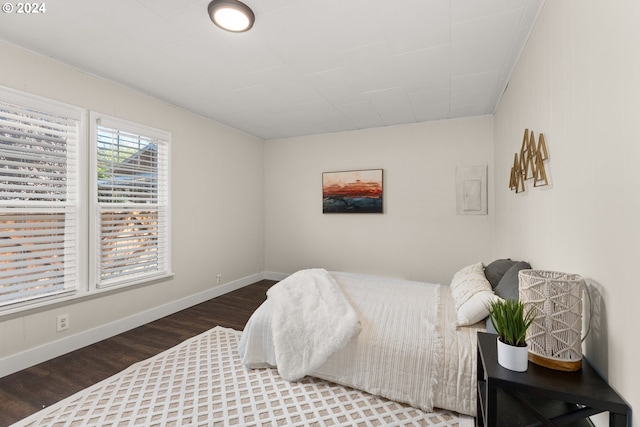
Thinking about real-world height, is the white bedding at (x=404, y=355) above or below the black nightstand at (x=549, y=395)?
below

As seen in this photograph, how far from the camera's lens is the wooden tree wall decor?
177 cm

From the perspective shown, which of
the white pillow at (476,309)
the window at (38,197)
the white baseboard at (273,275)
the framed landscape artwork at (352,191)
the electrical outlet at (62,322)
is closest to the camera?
the white pillow at (476,309)

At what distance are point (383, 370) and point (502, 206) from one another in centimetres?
236

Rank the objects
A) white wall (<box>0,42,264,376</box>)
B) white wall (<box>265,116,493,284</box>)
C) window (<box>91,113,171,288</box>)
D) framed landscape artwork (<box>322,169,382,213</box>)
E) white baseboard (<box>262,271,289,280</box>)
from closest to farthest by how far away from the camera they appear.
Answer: white wall (<box>0,42,264,376</box>), window (<box>91,113,171,288</box>), white wall (<box>265,116,493,284</box>), framed landscape artwork (<box>322,169,382,213</box>), white baseboard (<box>262,271,289,280</box>)

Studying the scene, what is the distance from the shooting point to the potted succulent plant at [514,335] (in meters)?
1.13

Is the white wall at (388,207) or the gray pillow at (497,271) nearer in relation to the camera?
the gray pillow at (497,271)

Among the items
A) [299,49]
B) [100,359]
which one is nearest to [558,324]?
[299,49]

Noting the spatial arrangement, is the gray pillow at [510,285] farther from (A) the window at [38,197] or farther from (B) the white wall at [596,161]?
(A) the window at [38,197]

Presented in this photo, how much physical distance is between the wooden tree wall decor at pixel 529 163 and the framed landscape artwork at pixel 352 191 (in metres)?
1.98

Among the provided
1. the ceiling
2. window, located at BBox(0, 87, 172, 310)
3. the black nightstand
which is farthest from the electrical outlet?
the black nightstand

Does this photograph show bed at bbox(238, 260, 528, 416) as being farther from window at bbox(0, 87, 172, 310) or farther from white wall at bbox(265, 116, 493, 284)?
window at bbox(0, 87, 172, 310)

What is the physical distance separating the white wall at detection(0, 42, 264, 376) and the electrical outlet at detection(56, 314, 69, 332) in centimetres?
4

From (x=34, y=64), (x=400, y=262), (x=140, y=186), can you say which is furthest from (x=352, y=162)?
(x=34, y=64)

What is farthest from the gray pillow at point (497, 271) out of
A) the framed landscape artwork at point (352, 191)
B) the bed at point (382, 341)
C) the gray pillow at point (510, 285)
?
the framed landscape artwork at point (352, 191)
